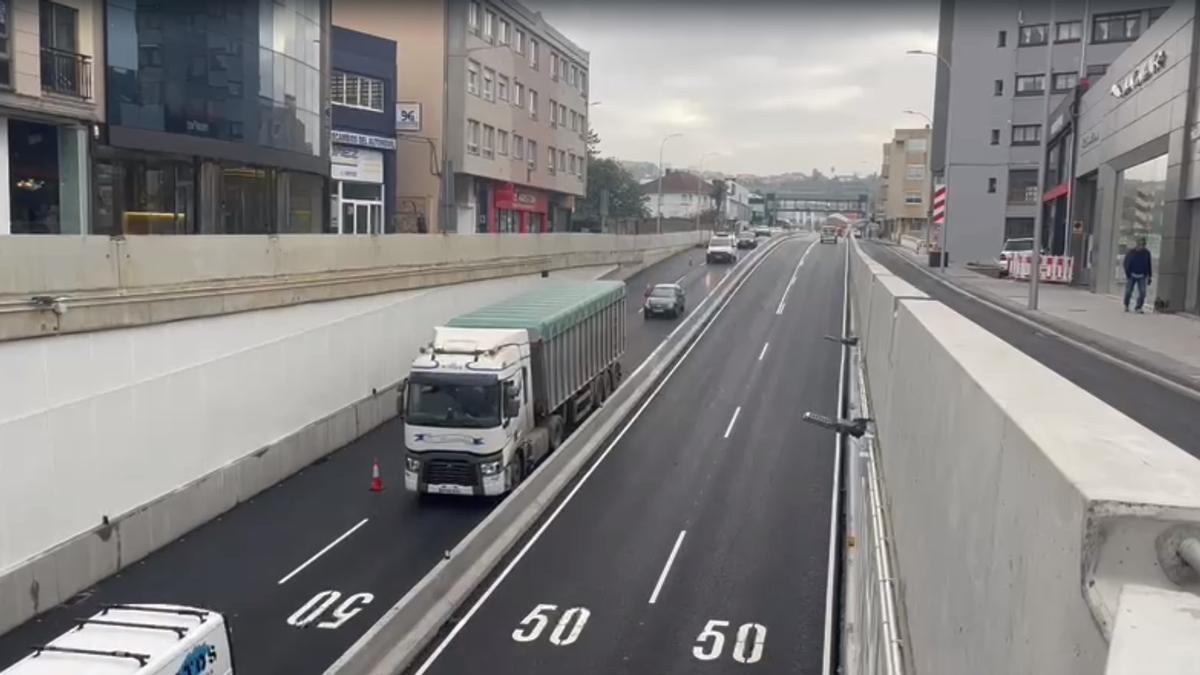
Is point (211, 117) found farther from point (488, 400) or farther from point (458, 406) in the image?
point (488, 400)

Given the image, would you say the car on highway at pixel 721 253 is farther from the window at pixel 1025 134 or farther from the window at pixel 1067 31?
the window at pixel 1067 31

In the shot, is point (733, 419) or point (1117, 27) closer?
point (733, 419)

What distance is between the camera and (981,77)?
261ft

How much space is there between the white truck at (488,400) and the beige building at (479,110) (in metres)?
27.6

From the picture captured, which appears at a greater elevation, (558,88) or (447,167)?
(558,88)

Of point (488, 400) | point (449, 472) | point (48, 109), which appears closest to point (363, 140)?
point (48, 109)

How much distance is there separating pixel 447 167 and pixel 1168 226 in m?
26.0

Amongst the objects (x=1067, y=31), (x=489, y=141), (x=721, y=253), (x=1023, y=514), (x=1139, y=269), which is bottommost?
(x=721, y=253)

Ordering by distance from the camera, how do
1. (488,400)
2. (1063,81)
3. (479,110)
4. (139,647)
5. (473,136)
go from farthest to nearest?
1. (1063,81)
2. (479,110)
3. (473,136)
4. (488,400)
5. (139,647)

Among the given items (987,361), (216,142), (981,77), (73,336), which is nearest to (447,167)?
(216,142)

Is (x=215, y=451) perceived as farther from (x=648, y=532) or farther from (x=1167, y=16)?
(x=1167, y=16)

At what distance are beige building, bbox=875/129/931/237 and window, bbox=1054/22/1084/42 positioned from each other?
221ft

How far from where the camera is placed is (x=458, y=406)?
21578mm

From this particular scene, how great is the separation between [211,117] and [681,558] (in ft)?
84.3
